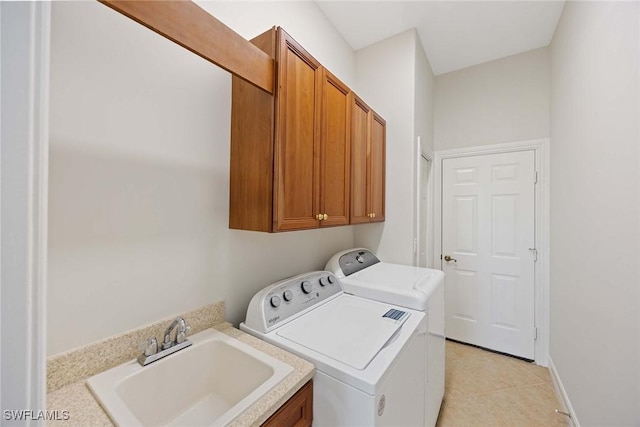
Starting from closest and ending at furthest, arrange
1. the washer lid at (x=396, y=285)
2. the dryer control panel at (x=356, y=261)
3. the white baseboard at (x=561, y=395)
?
the washer lid at (x=396, y=285) < the white baseboard at (x=561, y=395) < the dryer control panel at (x=356, y=261)

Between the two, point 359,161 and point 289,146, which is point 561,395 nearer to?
point 359,161

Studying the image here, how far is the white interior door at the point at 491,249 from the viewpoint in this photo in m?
2.50

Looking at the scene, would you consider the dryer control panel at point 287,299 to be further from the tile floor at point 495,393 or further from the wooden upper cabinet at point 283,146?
the tile floor at point 495,393

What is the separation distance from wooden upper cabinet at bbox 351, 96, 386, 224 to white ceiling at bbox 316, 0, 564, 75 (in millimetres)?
798

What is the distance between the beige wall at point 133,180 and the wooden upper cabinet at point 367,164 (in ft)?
2.57

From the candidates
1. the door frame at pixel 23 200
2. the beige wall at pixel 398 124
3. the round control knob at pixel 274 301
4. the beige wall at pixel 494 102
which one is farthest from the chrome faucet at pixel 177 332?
the beige wall at pixel 494 102

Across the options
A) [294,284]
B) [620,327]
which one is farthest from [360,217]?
[620,327]

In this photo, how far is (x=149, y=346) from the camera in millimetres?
985

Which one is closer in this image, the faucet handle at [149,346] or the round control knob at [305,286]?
the faucet handle at [149,346]

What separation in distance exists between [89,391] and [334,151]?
4.66ft

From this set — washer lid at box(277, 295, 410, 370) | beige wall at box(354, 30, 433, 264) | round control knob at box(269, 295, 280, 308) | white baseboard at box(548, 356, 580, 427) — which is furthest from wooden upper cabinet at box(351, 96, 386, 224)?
white baseboard at box(548, 356, 580, 427)

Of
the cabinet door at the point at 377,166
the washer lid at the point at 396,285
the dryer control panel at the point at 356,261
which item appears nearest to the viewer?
the washer lid at the point at 396,285

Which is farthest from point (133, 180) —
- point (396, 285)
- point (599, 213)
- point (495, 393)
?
point (495, 393)

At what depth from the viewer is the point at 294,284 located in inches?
57.1
